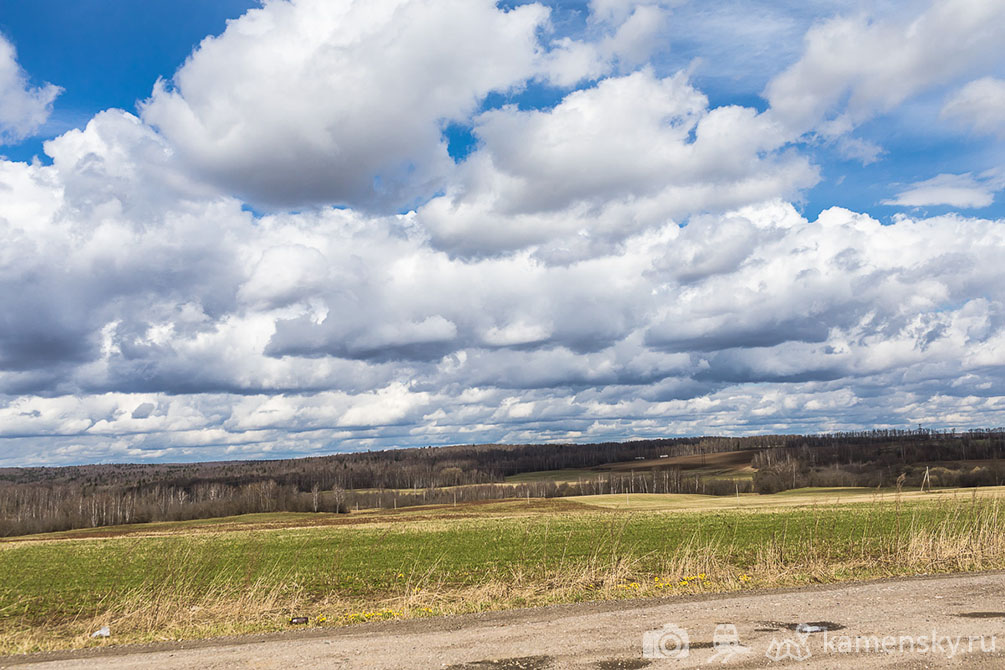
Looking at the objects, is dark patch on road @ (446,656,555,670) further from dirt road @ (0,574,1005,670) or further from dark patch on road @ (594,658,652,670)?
dark patch on road @ (594,658,652,670)

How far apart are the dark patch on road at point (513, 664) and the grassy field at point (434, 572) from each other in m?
6.02

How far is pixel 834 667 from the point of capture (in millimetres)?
11086

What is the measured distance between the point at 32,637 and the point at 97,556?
4821cm

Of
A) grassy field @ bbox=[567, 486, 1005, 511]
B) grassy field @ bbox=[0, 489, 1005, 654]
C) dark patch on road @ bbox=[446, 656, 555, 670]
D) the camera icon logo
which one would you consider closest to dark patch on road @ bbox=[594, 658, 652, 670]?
the camera icon logo

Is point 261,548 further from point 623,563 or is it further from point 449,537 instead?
point 623,563

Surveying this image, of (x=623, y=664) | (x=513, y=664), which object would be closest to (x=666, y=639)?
(x=623, y=664)

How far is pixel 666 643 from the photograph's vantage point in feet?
42.7

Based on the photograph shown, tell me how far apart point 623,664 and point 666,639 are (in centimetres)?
184

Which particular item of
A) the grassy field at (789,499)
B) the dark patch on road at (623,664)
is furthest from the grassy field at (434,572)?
the grassy field at (789,499)

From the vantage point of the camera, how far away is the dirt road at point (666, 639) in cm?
1188

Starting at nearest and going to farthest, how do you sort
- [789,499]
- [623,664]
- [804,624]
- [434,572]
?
[623,664] → [804,624] → [434,572] → [789,499]

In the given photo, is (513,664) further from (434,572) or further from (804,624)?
(434,572)

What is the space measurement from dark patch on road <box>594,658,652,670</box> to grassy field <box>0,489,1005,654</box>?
6887mm

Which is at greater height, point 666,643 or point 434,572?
point 666,643
